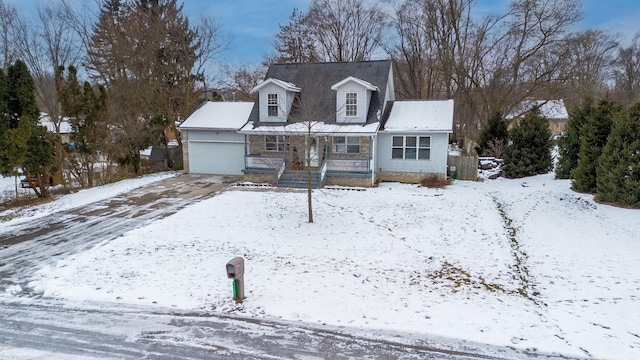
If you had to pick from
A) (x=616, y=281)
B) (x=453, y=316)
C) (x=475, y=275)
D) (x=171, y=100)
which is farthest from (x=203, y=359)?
(x=171, y=100)

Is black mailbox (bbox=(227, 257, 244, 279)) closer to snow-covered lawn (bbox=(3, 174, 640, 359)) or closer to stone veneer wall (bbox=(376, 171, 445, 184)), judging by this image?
snow-covered lawn (bbox=(3, 174, 640, 359))

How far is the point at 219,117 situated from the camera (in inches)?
838

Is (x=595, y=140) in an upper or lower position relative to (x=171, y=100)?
lower

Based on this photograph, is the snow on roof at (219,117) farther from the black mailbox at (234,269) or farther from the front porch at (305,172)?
the black mailbox at (234,269)

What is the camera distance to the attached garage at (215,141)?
818 inches

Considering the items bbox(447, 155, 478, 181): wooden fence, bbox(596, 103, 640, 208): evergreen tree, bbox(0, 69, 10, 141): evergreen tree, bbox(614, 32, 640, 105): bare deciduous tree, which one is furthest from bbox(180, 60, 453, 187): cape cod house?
bbox(614, 32, 640, 105): bare deciduous tree

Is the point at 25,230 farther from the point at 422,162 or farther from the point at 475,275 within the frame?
the point at 422,162

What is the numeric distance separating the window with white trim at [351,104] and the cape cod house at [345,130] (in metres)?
0.05

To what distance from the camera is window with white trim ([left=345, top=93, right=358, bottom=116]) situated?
61.2ft

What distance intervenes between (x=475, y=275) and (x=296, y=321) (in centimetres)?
431

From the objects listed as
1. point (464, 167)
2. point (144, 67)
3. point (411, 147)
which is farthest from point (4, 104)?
point (464, 167)

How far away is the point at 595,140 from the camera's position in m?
14.9

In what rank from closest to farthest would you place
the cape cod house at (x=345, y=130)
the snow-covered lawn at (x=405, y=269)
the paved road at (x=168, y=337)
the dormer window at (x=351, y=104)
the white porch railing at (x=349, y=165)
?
1. the paved road at (x=168, y=337)
2. the snow-covered lawn at (x=405, y=269)
3. the white porch railing at (x=349, y=165)
4. the cape cod house at (x=345, y=130)
5. the dormer window at (x=351, y=104)

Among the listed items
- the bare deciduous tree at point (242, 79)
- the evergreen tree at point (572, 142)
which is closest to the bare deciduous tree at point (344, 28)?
the bare deciduous tree at point (242, 79)
